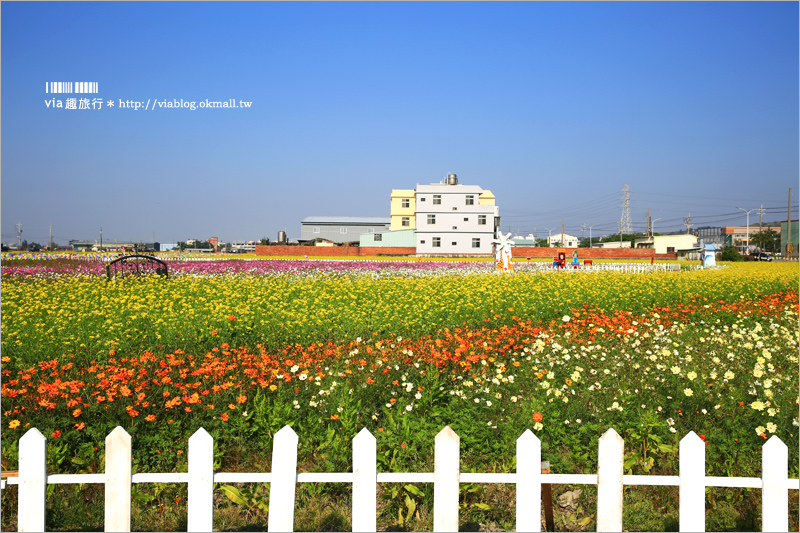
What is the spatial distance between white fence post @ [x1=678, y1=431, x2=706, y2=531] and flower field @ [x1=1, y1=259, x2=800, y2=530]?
861mm

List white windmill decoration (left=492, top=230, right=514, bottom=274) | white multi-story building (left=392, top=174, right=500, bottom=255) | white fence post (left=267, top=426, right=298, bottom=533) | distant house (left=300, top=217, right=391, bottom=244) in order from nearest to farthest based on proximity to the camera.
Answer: white fence post (left=267, top=426, right=298, bottom=533)
white windmill decoration (left=492, top=230, right=514, bottom=274)
white multi-story building (left=392, top=174, right=500, bottom=255)
distant house (left=300, top=217, right=391, bottom=244)

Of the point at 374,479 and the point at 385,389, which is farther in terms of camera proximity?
the point at 385,389

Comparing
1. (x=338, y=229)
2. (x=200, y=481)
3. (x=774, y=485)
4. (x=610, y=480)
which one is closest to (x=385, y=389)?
(x=200, y=481)

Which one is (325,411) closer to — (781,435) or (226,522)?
(226,522)

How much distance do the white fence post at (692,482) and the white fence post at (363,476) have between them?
4.75 ft

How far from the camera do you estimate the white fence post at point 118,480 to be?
2318 millimetres

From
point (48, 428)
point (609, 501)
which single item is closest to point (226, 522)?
point (48, 428)

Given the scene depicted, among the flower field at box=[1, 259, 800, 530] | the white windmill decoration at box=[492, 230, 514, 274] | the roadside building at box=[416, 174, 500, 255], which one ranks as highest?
the roadside building at box=[416, 174, 500, 255]

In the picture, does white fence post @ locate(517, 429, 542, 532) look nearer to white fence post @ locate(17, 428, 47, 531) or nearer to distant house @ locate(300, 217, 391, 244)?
white fence post @ locate(17, 428, 47, 531)

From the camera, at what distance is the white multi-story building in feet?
169

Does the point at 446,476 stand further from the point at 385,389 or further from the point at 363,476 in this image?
the point at 385,389

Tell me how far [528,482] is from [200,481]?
5.11ft

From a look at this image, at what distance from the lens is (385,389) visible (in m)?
4.75

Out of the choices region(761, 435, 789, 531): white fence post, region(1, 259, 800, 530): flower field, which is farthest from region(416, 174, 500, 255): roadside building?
region(761, 435, 789, 531): white fence post
